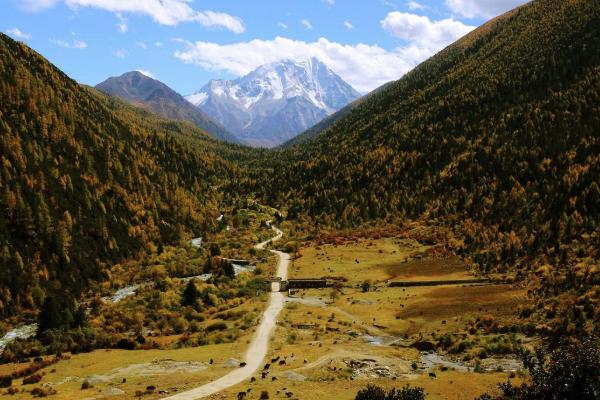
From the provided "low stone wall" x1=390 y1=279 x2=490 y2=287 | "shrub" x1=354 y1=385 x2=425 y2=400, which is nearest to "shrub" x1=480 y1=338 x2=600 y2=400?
"shrub" x1=354 y1=385 x2=425 y2=400

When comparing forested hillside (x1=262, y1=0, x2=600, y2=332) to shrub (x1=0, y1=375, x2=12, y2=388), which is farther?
forested hillside (x1=262, y1=0, x2=600, y2=332)

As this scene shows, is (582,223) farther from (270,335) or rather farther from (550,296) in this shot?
(270,335)

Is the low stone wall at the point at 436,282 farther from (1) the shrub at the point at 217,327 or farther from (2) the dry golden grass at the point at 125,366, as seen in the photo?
(2) the dry golden grass at the point at 125,366

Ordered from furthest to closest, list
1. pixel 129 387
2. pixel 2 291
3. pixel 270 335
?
1. pixel 2 291
2. pixel 270 335
3. pixel 129 387

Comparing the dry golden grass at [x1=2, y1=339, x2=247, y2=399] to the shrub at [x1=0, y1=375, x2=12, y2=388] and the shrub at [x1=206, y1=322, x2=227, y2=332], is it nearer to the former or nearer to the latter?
the shrub at [x1=0, y1=375, x2=12, y2=388]

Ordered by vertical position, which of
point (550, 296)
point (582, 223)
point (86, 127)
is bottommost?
point (550, 296)

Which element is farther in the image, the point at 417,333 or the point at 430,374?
the point at 417,333

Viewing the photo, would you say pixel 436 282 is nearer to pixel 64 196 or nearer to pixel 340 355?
pixel 340 355

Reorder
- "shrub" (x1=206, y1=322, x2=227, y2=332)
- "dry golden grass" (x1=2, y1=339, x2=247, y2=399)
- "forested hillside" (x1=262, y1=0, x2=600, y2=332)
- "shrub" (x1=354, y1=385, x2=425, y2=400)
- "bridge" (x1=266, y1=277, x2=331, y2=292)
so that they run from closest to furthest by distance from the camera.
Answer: "shrub" (x1=354, y1=385, x2=425, y2=400), "dry golden grass" (x1=2, y1=339, x2=247, y2=399), "shrub" (x1=206, y1=322, x2=227, y2=332), "forested hillside" (x1=262, y1=0, x2=600, y2=332), "bridge" (x1=266, y1=277, x2=331, y2=292)

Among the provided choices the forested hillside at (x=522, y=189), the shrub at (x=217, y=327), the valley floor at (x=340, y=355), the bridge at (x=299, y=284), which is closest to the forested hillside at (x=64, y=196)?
the bridge at (x=299, y=284)

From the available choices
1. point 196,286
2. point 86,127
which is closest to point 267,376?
point 196,286
